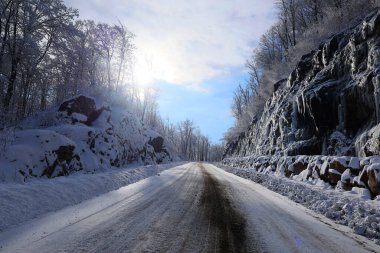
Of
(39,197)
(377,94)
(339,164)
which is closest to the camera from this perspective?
(39,197)

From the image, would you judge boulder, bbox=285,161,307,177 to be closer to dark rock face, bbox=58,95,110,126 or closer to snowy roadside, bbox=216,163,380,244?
snowy roadside, bbox=216,163,380,244

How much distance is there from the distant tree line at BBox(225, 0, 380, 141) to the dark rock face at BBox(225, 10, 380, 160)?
4443 millimetres

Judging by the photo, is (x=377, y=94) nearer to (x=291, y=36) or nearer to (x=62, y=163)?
(x=62, y=163)

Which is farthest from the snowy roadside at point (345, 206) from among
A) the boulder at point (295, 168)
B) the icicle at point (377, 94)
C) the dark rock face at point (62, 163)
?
the dark rock face at point (62, 163)

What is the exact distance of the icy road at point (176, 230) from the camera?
4836 millimetres

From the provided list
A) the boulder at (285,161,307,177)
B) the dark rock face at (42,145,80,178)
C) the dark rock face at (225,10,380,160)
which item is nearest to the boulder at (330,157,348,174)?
the dark rock face at (225,10,380,160)

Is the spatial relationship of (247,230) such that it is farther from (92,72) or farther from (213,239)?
(92,72)

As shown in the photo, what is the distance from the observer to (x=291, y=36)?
160ft

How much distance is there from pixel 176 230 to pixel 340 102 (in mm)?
14737

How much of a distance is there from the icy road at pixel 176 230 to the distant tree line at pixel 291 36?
19713 mm

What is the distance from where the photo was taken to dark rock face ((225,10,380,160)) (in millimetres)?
14727

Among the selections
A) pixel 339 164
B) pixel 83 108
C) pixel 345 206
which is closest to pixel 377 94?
pixel 339 164

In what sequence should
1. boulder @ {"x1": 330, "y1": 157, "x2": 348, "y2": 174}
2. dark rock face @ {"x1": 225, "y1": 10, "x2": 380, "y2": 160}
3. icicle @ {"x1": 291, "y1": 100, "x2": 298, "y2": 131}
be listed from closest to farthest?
boulder @ {"x1": 330, "y1": 157, "x2": 348, "y2": 174}
dark rock face @ {"x1": 225, "y1": 10, "x2": 380, "y2": 160}
icicle @ {"x1": 291, "y1": 100, "x2": 298, "y2": 131}

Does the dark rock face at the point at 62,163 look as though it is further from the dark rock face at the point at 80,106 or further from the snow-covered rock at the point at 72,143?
the dark rock face at the point at 80,106
